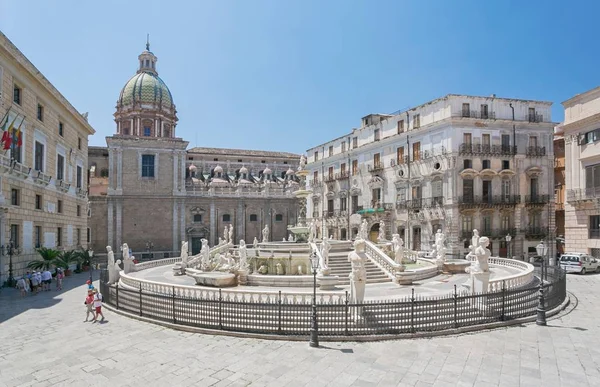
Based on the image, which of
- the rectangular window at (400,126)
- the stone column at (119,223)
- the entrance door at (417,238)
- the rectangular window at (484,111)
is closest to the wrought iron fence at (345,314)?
the entrance door at (417,238)

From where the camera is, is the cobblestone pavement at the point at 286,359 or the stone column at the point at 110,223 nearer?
the cobblestone pavement at the point at 286,359

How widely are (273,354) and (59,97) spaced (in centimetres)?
2473

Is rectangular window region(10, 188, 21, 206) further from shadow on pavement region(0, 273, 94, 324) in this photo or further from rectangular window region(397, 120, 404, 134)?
rectangular window region(397, 120, 404, 134)

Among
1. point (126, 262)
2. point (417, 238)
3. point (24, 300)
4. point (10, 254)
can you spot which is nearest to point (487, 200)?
point (417, 238)

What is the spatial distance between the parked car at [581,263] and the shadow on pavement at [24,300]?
88.4 feet

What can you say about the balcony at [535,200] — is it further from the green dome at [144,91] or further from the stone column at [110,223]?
the green dome at [144,91]

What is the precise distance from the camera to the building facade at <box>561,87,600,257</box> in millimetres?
25000

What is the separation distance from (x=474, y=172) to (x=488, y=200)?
2.66 metres

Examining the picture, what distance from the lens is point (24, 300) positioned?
16297 millimetres

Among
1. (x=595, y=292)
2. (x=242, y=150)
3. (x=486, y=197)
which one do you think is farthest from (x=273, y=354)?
(x=242, y=150)

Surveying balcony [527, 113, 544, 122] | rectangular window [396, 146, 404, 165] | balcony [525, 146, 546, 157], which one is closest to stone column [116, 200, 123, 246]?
rectangular window [396, 146, 404, 165]

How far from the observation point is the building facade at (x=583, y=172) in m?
25.0

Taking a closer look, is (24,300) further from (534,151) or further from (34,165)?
(534,151)

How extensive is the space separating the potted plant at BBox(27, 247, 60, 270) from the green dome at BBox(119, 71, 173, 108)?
29674mm
